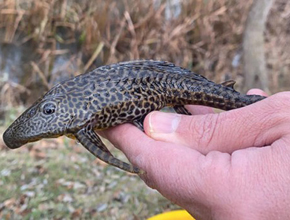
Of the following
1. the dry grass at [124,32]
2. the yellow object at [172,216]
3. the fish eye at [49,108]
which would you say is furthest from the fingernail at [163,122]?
the dry grass at [124,32]

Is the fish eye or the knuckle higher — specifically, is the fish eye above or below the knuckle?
Answer: below

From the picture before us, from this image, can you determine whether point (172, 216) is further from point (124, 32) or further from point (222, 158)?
point (124, 32)

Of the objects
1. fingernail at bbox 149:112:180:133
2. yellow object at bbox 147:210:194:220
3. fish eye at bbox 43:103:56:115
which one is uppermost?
fingernail at bbox 149:112:180:133

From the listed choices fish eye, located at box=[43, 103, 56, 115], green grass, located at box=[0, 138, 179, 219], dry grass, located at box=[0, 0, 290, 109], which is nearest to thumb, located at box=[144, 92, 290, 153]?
fish eye, located at box=[43, 103, 56, 115]

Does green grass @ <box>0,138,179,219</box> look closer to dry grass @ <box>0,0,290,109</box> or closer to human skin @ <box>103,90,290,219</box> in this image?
dry grass @ <box>0,0,290,109</box>

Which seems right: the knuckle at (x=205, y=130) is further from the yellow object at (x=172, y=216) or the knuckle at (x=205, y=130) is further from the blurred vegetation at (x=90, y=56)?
the blurred vegetation at (x=90, y=56)

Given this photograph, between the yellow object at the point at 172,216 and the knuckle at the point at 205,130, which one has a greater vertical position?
the knuckle at the point at 205,130

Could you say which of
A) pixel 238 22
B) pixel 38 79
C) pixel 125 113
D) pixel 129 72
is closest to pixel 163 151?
pixel 125 113
